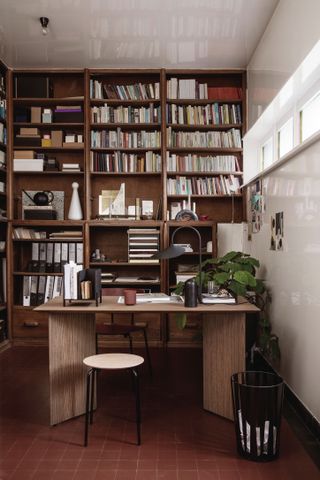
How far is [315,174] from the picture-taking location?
3.01 m

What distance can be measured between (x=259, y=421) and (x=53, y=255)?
364cm

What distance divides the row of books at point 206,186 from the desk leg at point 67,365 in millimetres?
2667

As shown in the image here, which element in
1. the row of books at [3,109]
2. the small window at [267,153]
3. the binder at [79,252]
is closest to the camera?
the small window at [267,153]

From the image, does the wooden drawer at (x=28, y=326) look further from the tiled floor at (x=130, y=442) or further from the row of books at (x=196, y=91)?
the row of books at (x=196, y=91)

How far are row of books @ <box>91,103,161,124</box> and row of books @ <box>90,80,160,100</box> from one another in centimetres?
12

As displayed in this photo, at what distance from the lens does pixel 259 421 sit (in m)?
2.66

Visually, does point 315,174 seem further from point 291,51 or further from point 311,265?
point 291,51

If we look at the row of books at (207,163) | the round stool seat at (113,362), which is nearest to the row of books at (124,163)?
the row of books at (207,163)

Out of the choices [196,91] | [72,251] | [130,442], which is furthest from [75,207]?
[130,442]

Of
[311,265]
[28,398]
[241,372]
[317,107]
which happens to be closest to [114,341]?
[28,398]

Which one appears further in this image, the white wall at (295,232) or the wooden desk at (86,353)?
the wooden desk at (86,353)

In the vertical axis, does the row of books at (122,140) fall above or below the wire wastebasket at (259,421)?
above

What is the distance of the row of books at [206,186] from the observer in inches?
224

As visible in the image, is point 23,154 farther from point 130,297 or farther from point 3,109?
point 130,297
